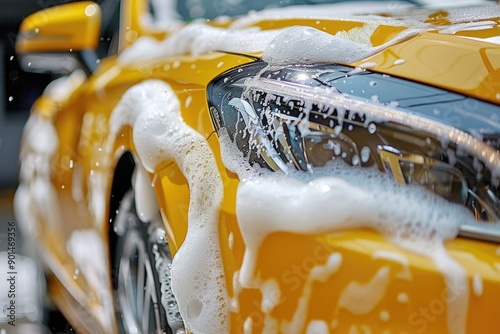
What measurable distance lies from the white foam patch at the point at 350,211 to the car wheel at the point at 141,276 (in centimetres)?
51

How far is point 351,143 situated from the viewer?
4.62ft

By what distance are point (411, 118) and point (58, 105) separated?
2.09 m

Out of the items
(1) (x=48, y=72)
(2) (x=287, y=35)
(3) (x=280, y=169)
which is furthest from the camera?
(1) (x=48, y=72)

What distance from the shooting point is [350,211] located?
1.35m

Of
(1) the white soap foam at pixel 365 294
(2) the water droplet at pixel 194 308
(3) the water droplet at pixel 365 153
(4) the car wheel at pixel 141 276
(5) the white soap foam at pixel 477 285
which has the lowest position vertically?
(4) the car wheel at pixel 141 276

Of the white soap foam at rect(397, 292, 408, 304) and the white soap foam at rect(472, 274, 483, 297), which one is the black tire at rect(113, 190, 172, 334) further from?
the white soap foam at rect(472, 274, 483, 297)

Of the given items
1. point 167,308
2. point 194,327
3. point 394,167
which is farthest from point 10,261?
point 394,167

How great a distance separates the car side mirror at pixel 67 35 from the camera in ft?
9.53

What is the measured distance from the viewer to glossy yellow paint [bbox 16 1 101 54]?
2.90 metres

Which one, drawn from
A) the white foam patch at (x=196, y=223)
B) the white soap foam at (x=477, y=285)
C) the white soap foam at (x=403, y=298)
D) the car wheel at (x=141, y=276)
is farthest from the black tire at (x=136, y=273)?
the white soap foam at (x=477, y=285)

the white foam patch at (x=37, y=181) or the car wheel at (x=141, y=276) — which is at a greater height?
the car wheel at (x=141, y=276)

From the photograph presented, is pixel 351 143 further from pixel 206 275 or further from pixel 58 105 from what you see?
pixel 58 105

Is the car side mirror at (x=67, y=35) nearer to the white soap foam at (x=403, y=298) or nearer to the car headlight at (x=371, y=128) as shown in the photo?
the car headlight at (x=371, y=128)

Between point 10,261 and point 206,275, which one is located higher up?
point 206,275
